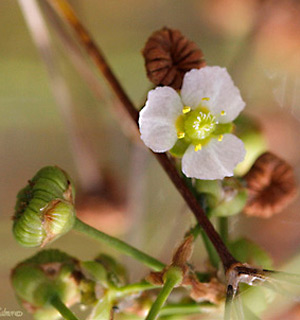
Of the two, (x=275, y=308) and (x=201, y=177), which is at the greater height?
(x=201, y=177)

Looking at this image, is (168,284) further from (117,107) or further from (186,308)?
(117,107)

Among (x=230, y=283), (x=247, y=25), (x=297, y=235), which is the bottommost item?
(x=297, y=235)

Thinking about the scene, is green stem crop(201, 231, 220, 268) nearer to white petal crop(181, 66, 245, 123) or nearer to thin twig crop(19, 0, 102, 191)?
white petal crop(181, 66, 245, 123)

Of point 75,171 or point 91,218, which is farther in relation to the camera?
point 75,171

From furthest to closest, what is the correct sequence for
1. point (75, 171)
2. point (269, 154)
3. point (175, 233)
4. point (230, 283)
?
Answer: 1. point (75, 171)
2. point (175, 233)
3. point (269, 154)
4. point (230, 283)

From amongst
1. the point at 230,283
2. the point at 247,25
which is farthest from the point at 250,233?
the point at 247,25

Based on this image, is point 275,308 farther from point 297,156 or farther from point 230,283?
point 297,156

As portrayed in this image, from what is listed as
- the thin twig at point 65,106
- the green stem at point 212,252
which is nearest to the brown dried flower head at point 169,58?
the green stem at point 212,252
